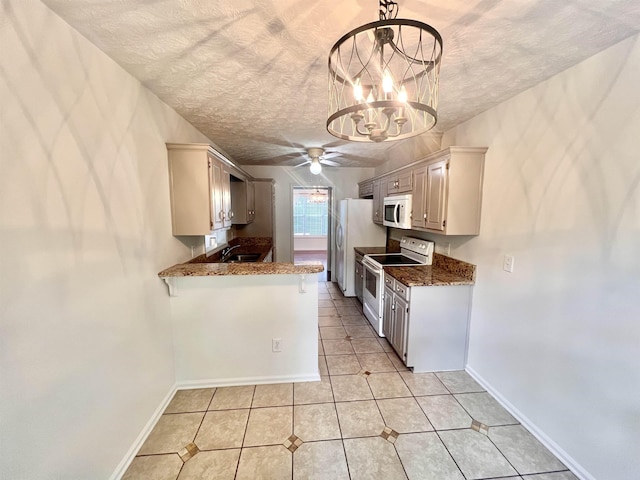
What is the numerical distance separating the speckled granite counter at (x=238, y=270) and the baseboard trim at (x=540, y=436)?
5.94 ft

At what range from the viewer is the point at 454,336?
8.63ft

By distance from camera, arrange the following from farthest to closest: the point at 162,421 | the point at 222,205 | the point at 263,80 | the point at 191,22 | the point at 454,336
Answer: the point at 222,205, the point at 454,336, the point at 162,421, the point at 263,80, the point at 191,22

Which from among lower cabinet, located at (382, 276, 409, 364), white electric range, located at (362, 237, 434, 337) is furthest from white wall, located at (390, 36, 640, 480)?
white electric range, located at (362, 237, 434, 337)

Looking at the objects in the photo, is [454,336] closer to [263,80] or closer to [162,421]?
[162,421]

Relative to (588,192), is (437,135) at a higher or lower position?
higher

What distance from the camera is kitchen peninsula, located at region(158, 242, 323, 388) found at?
2336 mm

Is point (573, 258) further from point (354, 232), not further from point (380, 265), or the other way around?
point (354, 232)

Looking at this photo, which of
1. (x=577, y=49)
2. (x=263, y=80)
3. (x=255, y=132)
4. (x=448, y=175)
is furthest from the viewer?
(x=255, y=132)

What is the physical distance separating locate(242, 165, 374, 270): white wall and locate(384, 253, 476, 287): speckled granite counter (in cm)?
260

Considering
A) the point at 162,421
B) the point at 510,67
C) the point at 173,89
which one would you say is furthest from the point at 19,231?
the point at 510,67

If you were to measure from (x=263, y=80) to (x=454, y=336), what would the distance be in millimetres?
2784

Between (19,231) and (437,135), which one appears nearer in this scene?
(19,231)

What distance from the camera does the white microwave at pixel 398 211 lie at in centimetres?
317

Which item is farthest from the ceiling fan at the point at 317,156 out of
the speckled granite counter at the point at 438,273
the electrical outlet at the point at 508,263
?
the electrical outlet at the point at 508,263
